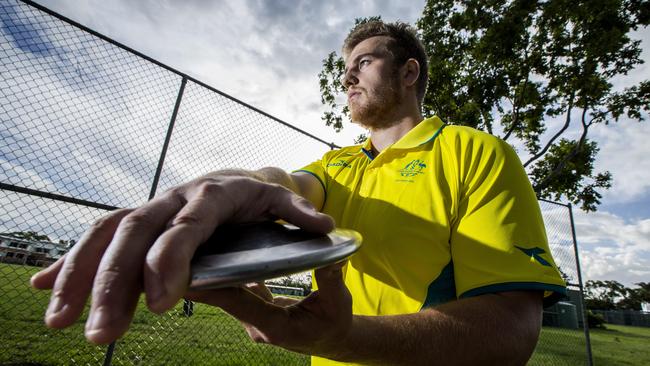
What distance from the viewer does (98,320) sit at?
43 centimetres

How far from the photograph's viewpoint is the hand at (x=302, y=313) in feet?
2.40

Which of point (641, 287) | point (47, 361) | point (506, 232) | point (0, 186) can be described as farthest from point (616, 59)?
point (641, 287)

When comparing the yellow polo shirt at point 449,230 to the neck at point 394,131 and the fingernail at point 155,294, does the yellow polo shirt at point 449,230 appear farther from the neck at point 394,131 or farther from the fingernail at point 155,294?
the fingernail at point 155,294

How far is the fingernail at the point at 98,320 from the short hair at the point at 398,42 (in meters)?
2.43

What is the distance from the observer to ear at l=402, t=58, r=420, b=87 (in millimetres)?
2422

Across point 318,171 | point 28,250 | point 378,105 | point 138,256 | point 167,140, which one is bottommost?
point 28,250

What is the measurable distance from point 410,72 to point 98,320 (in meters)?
2.48

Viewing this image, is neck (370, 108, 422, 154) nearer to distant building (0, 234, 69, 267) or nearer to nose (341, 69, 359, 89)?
nose (341, 69, 359, 89)

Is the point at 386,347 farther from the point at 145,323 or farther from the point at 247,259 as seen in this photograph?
the point at 145,323

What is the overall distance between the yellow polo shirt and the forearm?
153 millimetres

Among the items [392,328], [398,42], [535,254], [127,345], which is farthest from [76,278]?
[127,345]

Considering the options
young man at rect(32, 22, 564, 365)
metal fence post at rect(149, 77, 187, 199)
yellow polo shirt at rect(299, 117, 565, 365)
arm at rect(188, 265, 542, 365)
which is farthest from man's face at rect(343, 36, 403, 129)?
metal fence post at rect(149, 77, 187, 199)

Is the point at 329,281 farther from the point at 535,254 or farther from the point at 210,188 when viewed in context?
the point at 535,254

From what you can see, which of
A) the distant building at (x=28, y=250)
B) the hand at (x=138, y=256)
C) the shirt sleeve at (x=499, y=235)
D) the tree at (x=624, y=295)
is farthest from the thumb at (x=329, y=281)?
the tree at (x=624, y=295)
